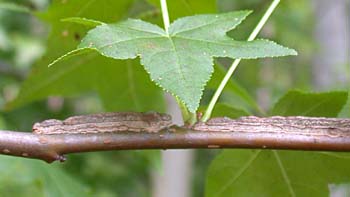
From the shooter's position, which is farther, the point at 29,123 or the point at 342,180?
the point at 29,123

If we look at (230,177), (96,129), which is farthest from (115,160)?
(96,129)

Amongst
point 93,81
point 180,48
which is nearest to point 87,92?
point 93,81

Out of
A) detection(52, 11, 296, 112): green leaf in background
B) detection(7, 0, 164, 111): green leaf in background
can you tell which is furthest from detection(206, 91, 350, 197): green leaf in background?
detection(7, 0, 164, 111): green leaf in background

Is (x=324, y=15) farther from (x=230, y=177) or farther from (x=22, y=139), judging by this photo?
(x=22, y=139)

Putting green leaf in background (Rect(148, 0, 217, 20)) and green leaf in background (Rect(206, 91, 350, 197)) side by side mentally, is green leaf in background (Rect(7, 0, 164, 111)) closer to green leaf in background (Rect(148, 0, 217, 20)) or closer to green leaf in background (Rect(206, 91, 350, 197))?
green leaf in background (Rect(148, 0, 217, 20))

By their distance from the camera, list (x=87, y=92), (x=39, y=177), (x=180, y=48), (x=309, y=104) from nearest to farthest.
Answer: (x=180, y=48) < (x=309, y=104) < (x=39, y=177) < (x=87, y=92)

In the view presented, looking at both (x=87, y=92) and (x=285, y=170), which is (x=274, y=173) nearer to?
(x=285, y=170)
